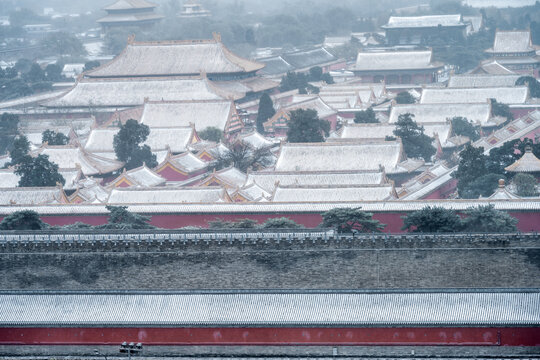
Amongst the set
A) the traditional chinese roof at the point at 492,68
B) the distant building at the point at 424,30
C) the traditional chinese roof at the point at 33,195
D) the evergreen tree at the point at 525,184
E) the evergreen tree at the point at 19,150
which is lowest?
the distant building at the point at 424,30

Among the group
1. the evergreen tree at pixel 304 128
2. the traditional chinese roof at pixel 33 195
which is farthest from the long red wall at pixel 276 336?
the evergreen tree at pixel 304 128

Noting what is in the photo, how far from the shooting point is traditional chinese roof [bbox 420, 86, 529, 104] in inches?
2119

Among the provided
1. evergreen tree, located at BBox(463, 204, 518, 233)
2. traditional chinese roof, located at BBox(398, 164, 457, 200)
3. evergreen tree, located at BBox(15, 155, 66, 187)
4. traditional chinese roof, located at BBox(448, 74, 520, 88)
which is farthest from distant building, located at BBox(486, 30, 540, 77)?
evergreen tree, located at BBox(463, 204, 518, 233)

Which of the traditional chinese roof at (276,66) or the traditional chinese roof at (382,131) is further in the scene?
the traditional chinese roof at (276,66)

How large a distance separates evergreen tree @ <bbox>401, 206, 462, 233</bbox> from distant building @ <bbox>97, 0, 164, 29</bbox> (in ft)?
225

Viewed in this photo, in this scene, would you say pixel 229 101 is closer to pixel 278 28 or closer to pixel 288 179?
pixel 288 179

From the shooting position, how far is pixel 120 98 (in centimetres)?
5456

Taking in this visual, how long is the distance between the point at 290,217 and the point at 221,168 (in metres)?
11.2

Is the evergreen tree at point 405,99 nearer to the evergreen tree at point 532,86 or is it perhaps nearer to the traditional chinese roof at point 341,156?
the evergreen tree at point 532,86

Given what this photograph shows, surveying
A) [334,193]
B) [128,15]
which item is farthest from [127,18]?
[334,193]

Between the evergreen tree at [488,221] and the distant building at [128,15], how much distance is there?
68631 millimetres

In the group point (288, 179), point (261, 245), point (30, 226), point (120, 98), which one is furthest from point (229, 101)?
point (261, 245)

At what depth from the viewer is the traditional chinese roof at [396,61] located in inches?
2635

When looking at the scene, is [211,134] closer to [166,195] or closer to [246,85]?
[246,85]
